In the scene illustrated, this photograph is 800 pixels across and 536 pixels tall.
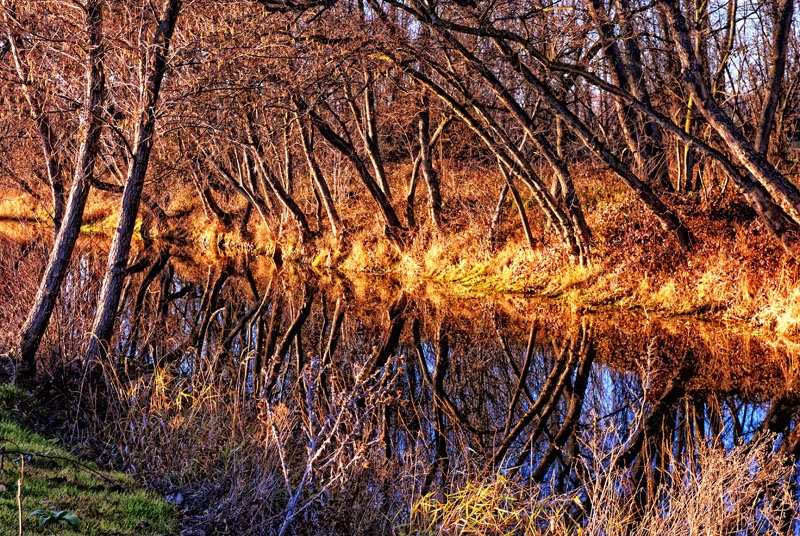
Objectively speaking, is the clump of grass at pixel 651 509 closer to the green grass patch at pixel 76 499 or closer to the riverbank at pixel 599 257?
the green grass patch at pixel 76 499

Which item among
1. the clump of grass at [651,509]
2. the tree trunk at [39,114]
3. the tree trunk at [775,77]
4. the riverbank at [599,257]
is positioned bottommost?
the clump of grass at [651,509]

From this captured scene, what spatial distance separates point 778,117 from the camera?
1583cm

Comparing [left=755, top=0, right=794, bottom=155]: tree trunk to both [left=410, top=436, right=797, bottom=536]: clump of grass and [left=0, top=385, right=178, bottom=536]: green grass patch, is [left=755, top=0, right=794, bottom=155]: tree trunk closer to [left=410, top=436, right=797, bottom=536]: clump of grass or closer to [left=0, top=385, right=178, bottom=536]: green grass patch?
[left=410, top=436, right=797, bottom=536]: clump of grass

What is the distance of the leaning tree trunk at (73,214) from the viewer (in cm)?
847

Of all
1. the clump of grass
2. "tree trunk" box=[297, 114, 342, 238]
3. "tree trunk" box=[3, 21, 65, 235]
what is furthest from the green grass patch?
"tree trunk" box=[297, 114, 342, 238]

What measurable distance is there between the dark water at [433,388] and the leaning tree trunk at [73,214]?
0.98 metres

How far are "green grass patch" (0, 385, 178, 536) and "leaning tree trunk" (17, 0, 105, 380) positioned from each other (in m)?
2.50

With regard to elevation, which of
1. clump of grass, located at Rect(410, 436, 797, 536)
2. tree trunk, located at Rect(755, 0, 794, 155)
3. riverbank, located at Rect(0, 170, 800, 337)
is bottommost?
clump of grass, located at Rect(410, 436, 797, 536)

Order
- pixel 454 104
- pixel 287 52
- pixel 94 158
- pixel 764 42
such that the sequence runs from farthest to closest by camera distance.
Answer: pixel 454 104 → pixel 764 42 → pixel 287 52 → pixel 94 158

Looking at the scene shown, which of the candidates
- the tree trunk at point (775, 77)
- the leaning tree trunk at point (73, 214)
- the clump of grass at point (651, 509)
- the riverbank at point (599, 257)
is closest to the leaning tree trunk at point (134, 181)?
the leaning tree trunk at point (73, 214)

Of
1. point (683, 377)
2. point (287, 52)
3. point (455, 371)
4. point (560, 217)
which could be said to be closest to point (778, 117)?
point (560, 217)

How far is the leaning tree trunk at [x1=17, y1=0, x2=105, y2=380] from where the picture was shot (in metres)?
8.47

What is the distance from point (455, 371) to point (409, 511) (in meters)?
5.23

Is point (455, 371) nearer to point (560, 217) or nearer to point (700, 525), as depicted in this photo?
point (700, 525)
